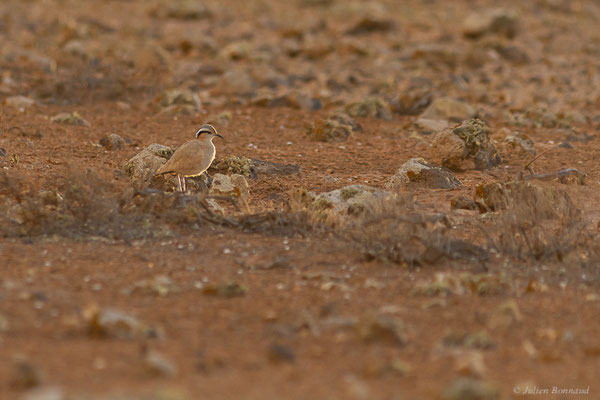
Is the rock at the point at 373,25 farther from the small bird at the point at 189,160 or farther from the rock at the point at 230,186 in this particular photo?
the small bird at the point at 189,160

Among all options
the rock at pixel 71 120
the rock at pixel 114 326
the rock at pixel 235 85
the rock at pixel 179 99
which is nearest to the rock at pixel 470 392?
the rock at pixel 114 326

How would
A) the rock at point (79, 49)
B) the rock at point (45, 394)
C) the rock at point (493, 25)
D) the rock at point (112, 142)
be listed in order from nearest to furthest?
the rock at point (45, 394) < the rock at point (112, 142) < the rock at point (79, 49) < the rock at point (493, 25)

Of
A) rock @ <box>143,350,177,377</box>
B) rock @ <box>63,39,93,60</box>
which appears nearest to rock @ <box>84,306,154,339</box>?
rock @ <box>143,350,177,377</box>

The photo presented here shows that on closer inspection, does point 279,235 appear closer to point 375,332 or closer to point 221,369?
point 375,332

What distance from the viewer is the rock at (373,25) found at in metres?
20.4

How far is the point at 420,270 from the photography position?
5840 mm

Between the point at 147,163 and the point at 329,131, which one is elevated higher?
the point at 147,163

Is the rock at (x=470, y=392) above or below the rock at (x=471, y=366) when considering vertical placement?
above

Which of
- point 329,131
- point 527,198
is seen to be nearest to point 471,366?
point 527,198

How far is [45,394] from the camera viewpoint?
3.23 meters

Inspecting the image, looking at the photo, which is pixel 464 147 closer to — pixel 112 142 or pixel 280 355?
pixel 112 142

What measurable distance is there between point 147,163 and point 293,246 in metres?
2.38

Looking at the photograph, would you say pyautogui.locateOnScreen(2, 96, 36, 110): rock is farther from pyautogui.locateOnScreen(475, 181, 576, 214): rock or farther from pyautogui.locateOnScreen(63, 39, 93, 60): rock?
pyautogui.locateOnScreen(475, 181, 576, 214): rock

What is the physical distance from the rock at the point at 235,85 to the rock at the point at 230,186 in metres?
5.82
